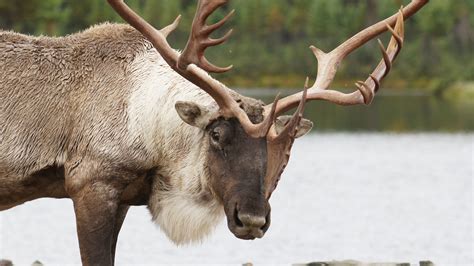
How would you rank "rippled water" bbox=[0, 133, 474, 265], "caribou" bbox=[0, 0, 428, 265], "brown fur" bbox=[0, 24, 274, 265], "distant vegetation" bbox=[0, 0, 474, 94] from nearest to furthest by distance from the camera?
"caribou" bbox=[0, 0, 428, 265] < "brown fur" bbox=[0, 24, 274, 265] < "rippled water" bbox=[0, 133, 474, 265] < "distant vegetation" bbox=[0, 0, 474, 94]

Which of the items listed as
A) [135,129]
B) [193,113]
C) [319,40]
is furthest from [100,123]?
[319,40]

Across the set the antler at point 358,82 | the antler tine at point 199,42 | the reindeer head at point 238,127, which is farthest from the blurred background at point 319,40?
the antler tine at point 199,42

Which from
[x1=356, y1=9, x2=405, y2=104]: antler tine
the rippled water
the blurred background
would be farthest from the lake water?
[x1=356, y1=9, x2=405, y2=104]: antler tine

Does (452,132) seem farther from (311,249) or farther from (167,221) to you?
(167,221)

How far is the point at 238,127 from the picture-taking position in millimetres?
8305

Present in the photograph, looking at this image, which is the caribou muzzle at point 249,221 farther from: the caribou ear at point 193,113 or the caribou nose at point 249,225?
the caribou ear at point 193,113

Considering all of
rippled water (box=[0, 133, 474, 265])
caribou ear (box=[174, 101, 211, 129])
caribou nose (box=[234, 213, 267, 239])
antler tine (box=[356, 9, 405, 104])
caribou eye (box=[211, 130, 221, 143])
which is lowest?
rippled water (box=[0, 133, 474, 265])

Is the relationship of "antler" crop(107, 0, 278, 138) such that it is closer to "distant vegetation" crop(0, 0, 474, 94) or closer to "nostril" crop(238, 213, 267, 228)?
"nostril" crop(238, 213, 267, 228)

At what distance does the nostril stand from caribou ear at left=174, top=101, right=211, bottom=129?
0.77 metres

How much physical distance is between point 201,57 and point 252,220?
1221 millimetres

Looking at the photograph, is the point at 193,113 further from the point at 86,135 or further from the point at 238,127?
the point at 86,135

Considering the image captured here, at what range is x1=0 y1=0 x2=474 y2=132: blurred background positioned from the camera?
5906cm

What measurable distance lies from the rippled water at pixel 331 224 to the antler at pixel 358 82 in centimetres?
113

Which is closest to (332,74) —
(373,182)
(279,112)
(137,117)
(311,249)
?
(279,112)
